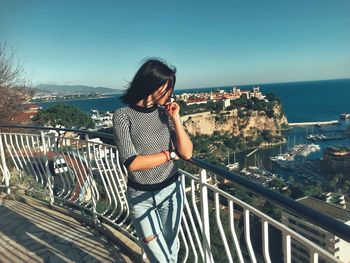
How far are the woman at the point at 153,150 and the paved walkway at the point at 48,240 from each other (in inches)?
52.7

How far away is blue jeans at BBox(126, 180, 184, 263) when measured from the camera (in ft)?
6.13

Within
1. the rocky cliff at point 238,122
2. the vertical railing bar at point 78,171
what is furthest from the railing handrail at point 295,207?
the rocky cliff at point 238,122

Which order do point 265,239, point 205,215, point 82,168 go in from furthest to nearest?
point 82,168, point 205,215, point 265,239

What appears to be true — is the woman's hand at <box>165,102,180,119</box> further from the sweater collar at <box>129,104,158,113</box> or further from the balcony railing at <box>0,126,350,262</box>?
the balcony railing at <box>0,126,350,262</box>

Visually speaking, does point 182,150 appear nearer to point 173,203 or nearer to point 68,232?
point 173,203

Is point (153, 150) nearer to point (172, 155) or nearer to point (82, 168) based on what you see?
point (172, 155)

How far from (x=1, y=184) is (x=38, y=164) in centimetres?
100

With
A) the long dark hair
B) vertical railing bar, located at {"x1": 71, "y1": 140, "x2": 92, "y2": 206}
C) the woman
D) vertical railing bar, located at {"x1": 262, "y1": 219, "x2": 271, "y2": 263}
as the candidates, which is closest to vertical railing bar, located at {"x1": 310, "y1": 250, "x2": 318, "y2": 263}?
vertical railing bar, located at {"x1": 262, "y1": 219, "x2": 271, "y2": 263}

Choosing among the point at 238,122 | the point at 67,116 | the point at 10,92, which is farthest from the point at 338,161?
the point at 10,92

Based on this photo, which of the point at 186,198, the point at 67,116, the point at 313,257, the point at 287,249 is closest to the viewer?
the point at 313,257

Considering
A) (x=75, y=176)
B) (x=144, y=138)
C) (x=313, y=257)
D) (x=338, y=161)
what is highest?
(x=144, y=138)

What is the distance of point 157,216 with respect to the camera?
1944mm

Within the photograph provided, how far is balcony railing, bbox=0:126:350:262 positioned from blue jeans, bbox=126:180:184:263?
25 centimetres

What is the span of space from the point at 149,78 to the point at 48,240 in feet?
8.17
